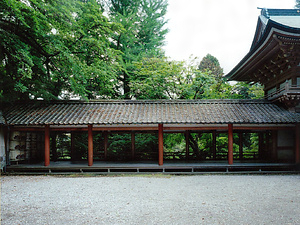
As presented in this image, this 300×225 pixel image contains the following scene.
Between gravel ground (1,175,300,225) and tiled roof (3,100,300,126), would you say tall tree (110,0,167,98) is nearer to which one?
tiled roof (3,100,300,126)

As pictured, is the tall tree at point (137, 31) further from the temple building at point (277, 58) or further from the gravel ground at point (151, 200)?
the gravel ground at point (151, 200)

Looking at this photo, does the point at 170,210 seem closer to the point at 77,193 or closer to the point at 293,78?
the point at 77,193

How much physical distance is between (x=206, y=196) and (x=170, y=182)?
94.9 inches

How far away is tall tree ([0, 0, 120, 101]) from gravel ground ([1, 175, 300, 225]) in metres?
5.31

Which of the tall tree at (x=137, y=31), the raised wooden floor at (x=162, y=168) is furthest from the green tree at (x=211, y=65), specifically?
the raised wooden floor at (x=162, y=168)

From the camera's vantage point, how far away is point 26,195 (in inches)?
292

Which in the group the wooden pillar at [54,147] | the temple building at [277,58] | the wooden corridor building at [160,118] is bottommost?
the wooden pillar at [54,147]

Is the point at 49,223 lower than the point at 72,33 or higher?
lower

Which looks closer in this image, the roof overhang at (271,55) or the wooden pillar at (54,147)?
the roof overhang at (271,55)

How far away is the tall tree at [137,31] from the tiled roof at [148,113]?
299 inches

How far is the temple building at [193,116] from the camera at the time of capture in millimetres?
10680

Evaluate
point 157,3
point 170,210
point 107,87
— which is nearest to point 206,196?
point 170,210

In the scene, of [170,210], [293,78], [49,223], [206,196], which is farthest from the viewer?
[293,78]

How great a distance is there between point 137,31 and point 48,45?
37.9ft
